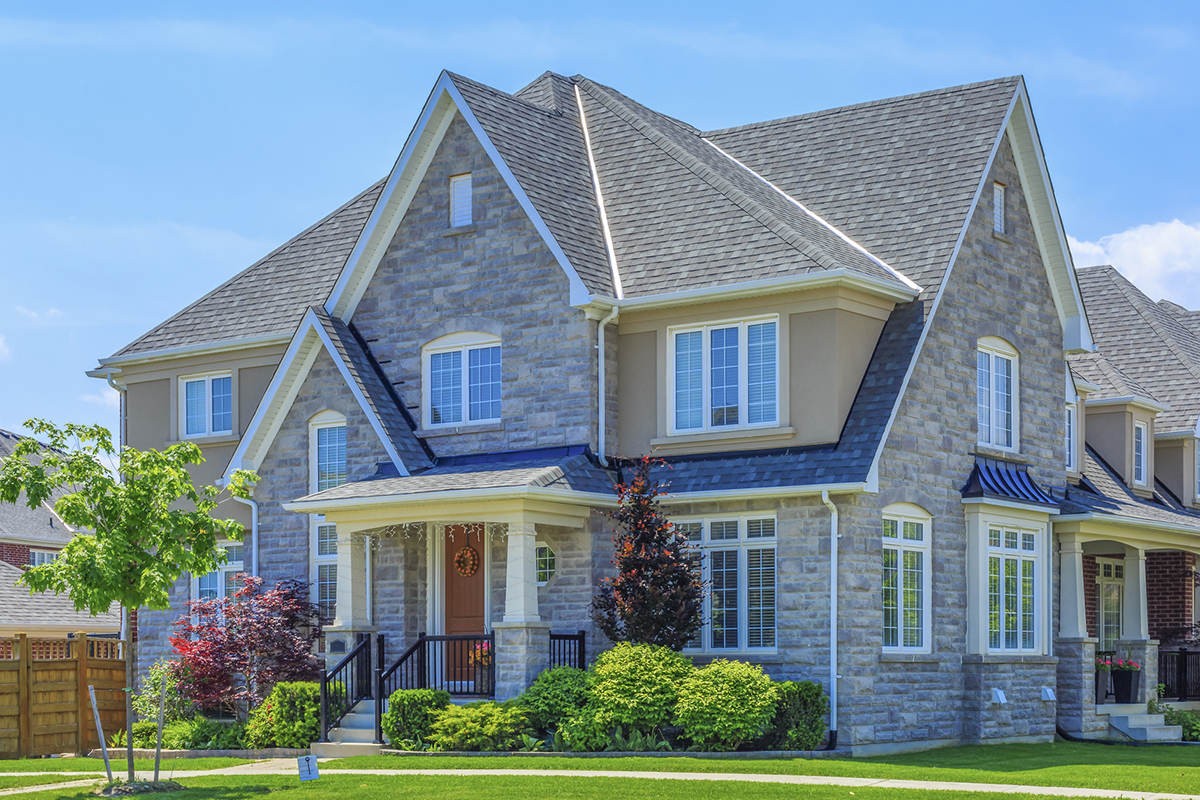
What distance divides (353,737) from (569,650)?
3.31 m

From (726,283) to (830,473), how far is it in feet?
10.6

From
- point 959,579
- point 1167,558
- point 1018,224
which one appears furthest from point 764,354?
point 1167,558

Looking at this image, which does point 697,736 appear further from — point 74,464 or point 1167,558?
point 1167,558

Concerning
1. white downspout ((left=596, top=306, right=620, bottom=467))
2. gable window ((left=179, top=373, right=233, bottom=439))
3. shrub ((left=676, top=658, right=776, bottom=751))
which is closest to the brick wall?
white downspout ((left=596, top=306, right=620, bottom=467))

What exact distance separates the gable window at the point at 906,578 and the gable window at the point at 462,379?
6313 millimetres

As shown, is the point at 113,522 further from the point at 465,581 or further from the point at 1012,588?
the point at 1012,588

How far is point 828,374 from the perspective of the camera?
822 inches

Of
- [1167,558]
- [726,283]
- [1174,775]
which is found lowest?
[1174,775]

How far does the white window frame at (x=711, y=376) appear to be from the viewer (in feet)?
70.2

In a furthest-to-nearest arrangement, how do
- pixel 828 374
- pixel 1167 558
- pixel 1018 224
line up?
1. pixel 1167 558
2. pixel 1018 224
3. pixel 828 374

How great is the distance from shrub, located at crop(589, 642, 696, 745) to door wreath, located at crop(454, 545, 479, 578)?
4.02 metres

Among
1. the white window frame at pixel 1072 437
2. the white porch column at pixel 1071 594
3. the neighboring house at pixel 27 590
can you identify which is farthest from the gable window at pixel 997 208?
the neighboring house at pixel 27 590

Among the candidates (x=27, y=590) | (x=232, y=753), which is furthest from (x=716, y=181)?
(x=27, y=590)

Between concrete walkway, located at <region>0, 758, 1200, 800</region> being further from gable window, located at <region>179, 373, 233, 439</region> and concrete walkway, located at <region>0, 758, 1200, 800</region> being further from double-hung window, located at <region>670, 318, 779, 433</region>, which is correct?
gable window, located at <region>179, 373, 233, 439</region>
